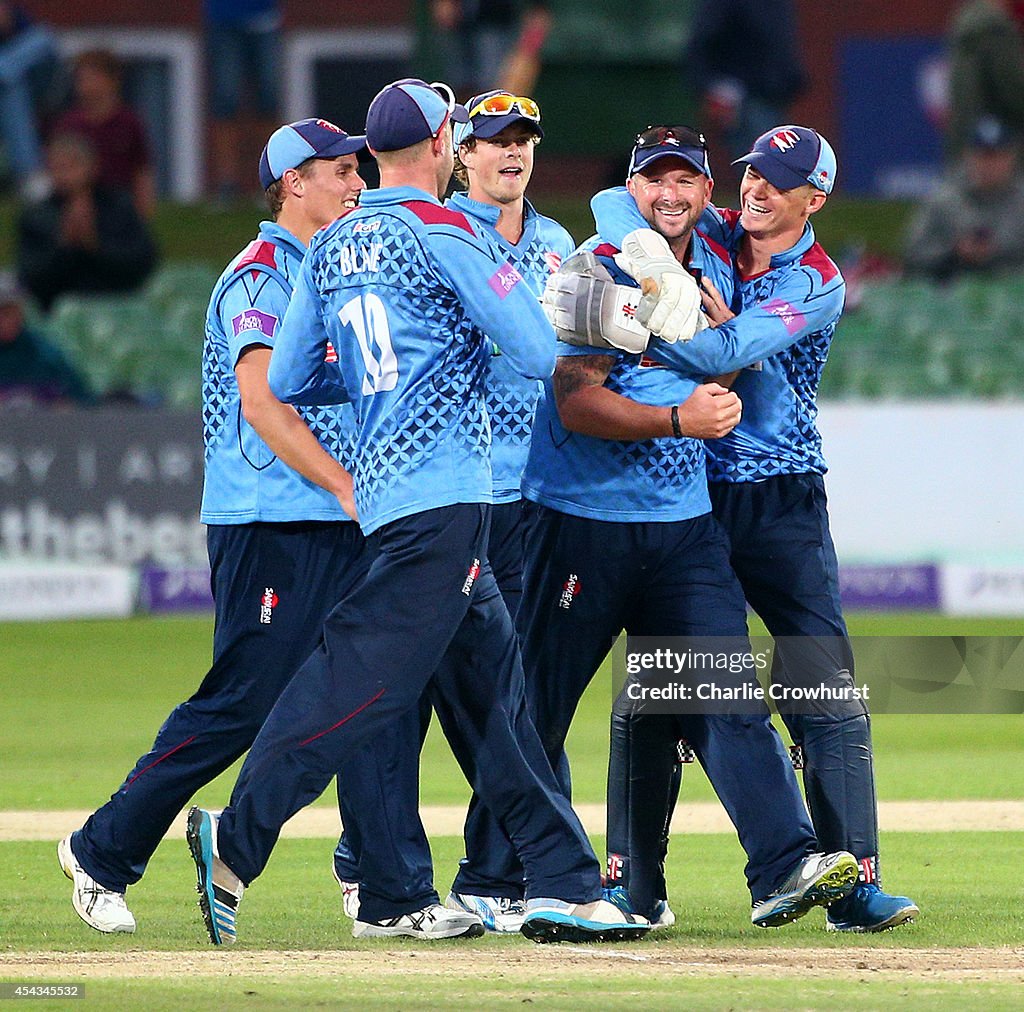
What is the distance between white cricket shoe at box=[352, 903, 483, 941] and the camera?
574 centimetres

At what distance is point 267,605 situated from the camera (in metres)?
5.85

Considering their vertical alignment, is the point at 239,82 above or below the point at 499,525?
above

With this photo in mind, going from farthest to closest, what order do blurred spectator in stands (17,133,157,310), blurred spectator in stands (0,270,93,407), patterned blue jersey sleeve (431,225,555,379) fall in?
1. blurred spectator in stands (17,133,157,310)
2. blurred spectator in stands (0,270,93,407)
3. patterned blue jersey sleeve (431,225,555,379)

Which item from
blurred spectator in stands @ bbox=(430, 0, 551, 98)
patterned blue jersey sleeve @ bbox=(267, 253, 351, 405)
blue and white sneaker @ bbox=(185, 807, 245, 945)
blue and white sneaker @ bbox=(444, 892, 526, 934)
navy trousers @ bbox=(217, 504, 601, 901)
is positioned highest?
blurred spectator in stands @ bbox=(430, 0, 551, 98)

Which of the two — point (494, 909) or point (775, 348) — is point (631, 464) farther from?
point (494, 909)

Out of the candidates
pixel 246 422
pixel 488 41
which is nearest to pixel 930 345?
pixel 488 41

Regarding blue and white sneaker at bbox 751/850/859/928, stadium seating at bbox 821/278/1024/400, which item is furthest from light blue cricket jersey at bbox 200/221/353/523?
stadium seating at bbox 821/278/1024/400

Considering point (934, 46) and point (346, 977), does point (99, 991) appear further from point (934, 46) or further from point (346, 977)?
point (934, 46)

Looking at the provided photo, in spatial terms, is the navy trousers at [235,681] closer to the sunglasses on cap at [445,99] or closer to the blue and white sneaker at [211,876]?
the blue and white sneaker at [211,876]

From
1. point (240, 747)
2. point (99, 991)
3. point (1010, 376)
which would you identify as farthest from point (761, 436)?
point (1010, 376)

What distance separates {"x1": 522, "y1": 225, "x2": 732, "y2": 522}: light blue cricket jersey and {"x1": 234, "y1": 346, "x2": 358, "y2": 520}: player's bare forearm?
611 mm

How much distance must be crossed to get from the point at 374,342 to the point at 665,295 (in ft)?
2.50

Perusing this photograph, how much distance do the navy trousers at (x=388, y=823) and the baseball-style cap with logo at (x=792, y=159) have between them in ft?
3.69

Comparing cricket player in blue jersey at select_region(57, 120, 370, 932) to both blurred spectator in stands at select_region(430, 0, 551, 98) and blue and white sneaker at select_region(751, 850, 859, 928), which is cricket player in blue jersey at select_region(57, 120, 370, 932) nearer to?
blue and white sneaker at select_region(751, 850, 859, 928)
